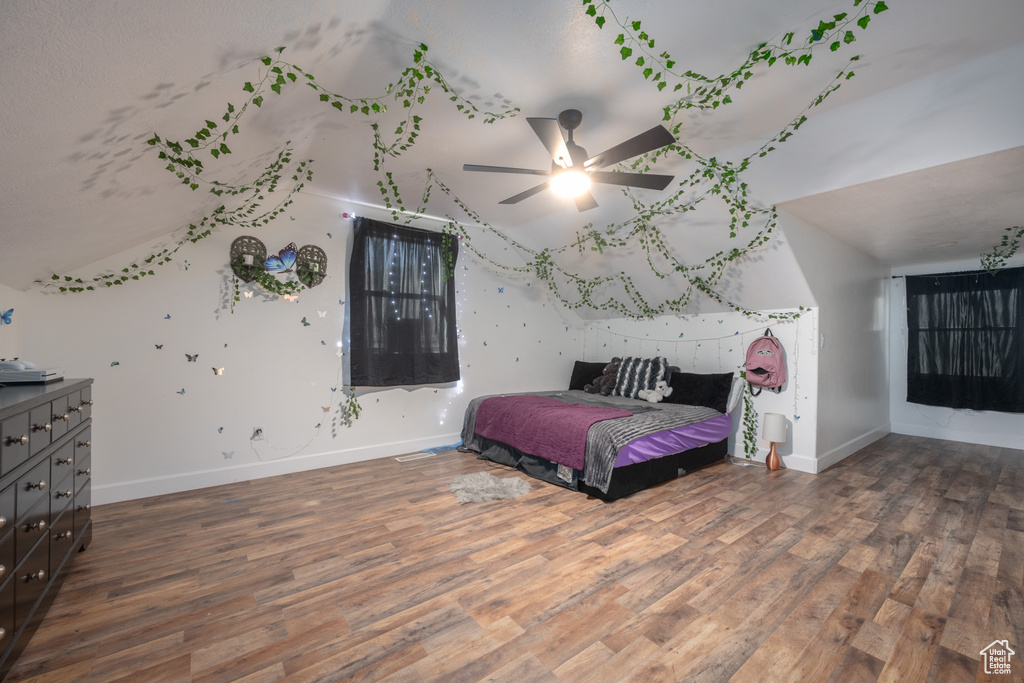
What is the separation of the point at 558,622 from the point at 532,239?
12.6 ft

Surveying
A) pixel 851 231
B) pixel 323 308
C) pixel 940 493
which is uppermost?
pixel 851 231

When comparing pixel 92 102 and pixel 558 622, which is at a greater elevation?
pixel 92 102

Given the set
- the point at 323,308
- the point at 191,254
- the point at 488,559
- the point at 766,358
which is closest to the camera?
the point at 488,559

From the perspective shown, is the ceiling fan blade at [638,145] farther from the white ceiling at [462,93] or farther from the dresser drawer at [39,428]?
the dresser drawer at [39,428]

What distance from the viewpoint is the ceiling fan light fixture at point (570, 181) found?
2468mm

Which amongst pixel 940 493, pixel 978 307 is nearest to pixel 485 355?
pixel 940 493

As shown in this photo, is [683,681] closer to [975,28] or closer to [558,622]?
[558,622]

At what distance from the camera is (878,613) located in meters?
1.81

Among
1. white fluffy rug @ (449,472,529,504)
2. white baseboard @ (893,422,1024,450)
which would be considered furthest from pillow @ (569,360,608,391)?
white baseboard @ (893,422,1024,450)

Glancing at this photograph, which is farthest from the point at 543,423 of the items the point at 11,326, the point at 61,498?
the point at 11,326

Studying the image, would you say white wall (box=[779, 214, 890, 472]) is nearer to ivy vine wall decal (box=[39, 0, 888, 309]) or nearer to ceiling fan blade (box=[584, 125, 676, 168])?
ivy vine wall decal (box=[39, 0, 888, 309])

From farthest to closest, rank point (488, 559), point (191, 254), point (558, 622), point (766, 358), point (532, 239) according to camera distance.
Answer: point (532, 239) < point (766, 358) < point (191, 254) < point (488, 559) < point (558, 622)

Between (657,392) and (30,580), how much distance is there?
4299 mm

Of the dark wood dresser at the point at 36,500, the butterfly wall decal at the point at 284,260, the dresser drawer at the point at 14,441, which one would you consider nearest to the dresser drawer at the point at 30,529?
the dark wood dresser at the point at 36,500
